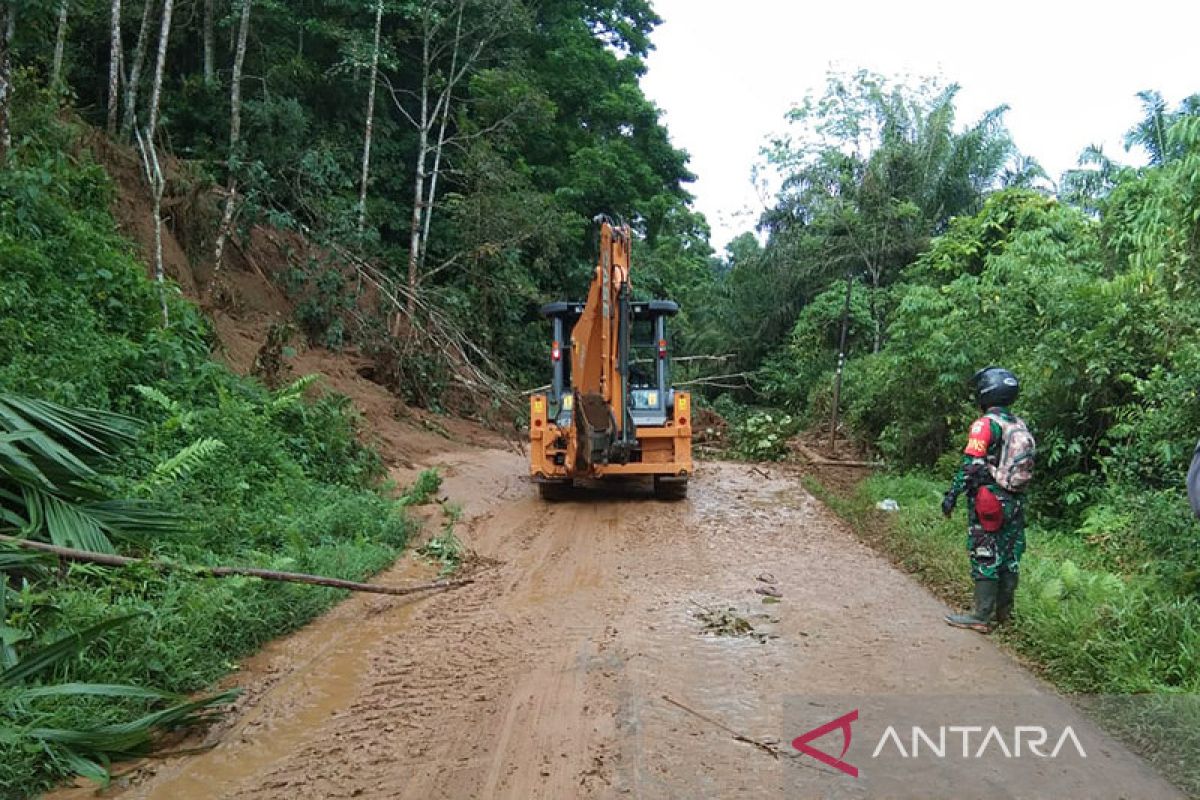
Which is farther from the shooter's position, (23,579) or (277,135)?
(277,135)

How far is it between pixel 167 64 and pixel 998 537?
1973 centimetres

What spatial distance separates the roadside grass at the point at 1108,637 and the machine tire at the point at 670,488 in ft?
12.8

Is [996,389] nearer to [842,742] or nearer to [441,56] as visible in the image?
[842,742]

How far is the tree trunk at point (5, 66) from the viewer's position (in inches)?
380

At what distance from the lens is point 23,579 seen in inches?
173

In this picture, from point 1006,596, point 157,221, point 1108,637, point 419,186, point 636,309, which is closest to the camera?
point 1108,637

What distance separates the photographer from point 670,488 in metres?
11.1

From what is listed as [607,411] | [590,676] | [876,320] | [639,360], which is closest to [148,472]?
[590,676]

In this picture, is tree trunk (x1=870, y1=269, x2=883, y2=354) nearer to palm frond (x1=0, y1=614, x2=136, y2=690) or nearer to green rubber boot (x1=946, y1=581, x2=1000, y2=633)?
green rubber boot (x1=946, y1=581, x2=1000, y2=633)

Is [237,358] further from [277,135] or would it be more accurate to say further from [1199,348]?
[1199,348]

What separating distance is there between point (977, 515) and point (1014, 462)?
0.43m

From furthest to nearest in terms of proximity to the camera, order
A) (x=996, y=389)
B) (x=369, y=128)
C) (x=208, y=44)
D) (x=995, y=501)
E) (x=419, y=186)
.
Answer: (x=419, y=186) < (x=369, y=128) < (x=208, y=44) < (x=996, y=389) < (x=995, y=501)

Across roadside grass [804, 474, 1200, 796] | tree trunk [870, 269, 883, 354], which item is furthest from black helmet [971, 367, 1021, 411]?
tree trunk [870, 269, 883, 354]

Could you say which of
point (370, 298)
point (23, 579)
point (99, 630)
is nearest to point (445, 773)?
point (99, 630)
